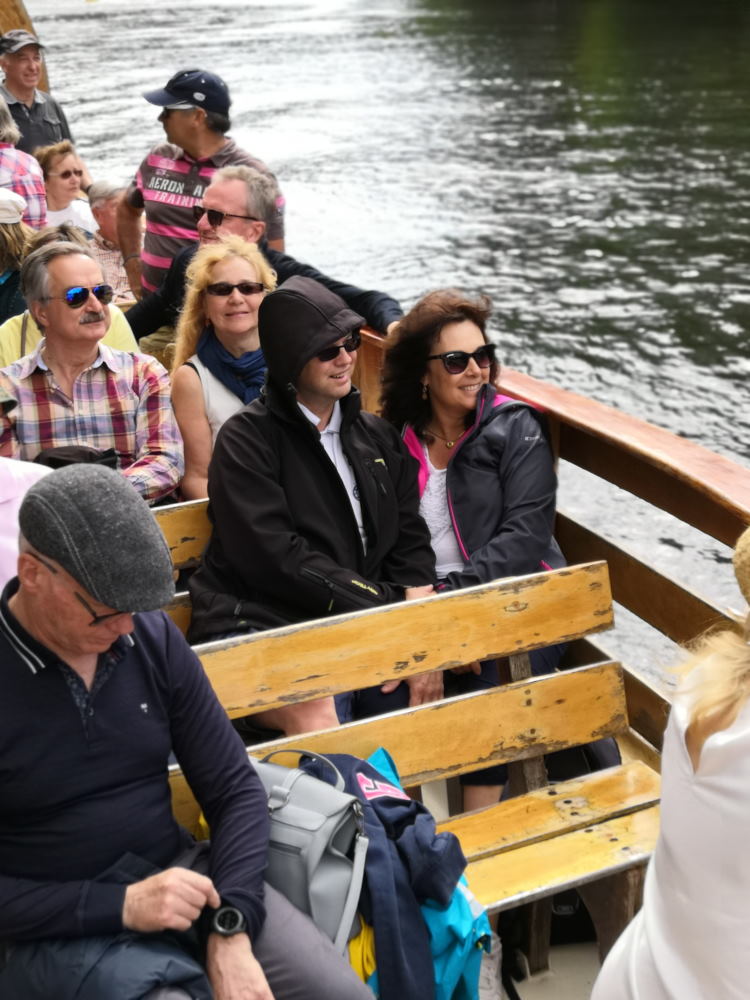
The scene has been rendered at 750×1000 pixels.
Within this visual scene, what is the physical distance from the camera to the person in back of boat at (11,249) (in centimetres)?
455

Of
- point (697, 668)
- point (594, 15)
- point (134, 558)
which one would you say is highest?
point (134, 558)

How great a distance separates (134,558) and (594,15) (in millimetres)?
36677

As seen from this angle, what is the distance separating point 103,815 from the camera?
7.25ft

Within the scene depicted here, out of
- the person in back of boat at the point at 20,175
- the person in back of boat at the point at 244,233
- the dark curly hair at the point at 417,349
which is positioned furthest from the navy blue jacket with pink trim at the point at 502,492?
the person in back of boat at the point at 20,175

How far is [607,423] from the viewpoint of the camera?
11.6ft

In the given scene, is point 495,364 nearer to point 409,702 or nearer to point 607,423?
point 607,423

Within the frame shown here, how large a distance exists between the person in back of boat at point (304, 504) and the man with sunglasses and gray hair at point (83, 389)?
499 mm

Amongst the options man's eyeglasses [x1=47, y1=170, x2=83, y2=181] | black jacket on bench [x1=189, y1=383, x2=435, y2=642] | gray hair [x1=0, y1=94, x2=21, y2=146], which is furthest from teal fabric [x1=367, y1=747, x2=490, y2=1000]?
man's eyeglasses [x1=47, y1=170, x2=83, y2=181]

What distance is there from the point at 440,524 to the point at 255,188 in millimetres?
1774

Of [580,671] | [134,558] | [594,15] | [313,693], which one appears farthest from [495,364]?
[594,15]

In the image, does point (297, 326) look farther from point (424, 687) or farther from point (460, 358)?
point (424, 687)

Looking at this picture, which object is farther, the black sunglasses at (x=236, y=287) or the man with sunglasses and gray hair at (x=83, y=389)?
the black sunglasses at (x=236, y=287)

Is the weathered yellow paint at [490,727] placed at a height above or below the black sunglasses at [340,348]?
below

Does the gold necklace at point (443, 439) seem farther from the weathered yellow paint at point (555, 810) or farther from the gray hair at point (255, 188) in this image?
the gray hair at point (255, 188)
